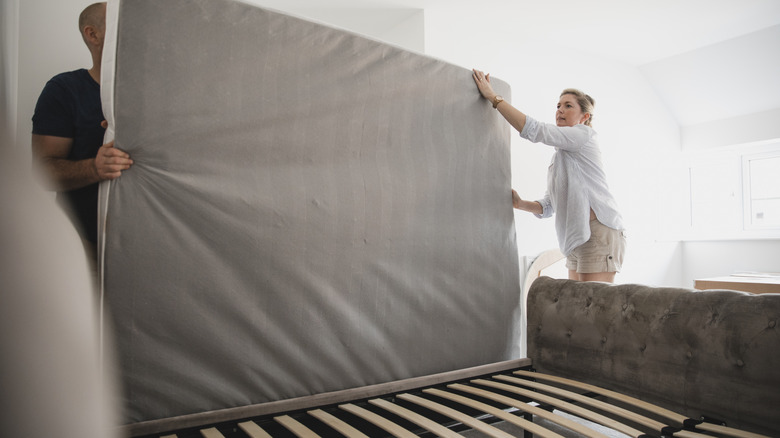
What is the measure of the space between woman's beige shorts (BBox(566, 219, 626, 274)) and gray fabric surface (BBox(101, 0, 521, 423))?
43cm

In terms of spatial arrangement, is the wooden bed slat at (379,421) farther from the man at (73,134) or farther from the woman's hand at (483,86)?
the woman's hand at (483,86)

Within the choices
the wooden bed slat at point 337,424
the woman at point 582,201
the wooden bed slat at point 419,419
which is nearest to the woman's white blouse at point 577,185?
the woman at point 582,201

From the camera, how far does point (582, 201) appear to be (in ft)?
6.97

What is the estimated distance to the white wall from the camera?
11.5 ft

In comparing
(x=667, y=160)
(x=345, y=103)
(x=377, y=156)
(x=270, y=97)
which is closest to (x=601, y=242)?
(x=377, y=156)

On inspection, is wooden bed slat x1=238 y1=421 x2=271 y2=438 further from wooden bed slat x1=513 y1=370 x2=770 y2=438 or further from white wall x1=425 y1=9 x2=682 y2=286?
white wall x1=425 y1=9 x2=682 y2=286

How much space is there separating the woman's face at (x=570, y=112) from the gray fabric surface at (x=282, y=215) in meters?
0.57

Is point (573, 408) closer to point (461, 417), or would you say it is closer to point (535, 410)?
point (535, 410)

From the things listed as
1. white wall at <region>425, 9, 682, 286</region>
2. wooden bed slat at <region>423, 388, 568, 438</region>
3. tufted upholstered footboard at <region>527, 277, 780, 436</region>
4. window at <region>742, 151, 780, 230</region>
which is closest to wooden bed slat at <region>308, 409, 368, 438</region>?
wooden bed slat at <region>423, 388, 568, 438</region>

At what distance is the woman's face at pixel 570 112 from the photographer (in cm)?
231

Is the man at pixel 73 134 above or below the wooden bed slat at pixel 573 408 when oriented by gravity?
above

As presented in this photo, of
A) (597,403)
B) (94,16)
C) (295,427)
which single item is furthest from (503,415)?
(94,16)

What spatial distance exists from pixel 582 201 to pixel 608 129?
8.06 ft

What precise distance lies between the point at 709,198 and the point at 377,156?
175 inches
